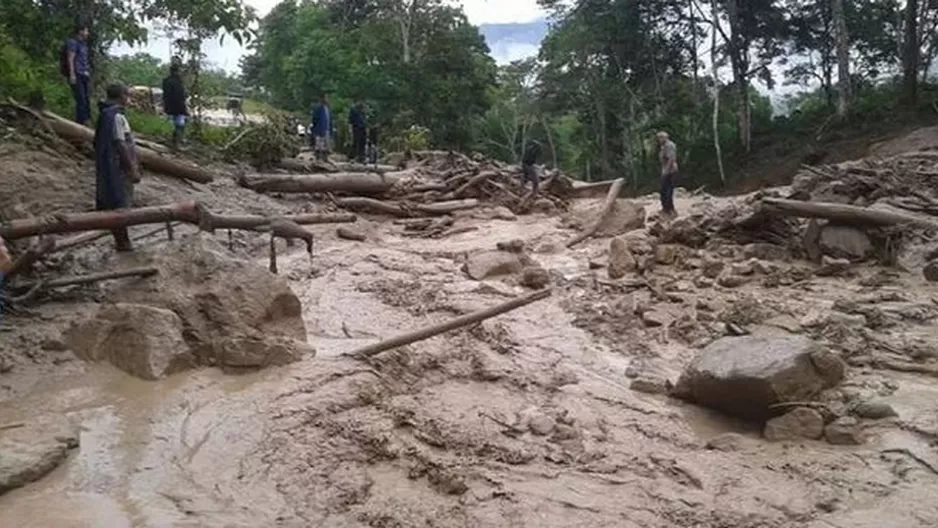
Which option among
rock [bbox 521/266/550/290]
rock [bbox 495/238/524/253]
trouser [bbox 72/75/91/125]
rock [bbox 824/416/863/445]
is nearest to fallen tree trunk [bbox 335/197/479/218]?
rock [bbox 495/238/524/253]

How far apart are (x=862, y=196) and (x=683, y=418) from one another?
701 centimetres

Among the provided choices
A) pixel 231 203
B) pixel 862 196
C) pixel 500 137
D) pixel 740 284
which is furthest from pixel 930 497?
pixel 500 137

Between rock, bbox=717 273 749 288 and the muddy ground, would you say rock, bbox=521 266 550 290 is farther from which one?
rock, bbox=717 273 749 288

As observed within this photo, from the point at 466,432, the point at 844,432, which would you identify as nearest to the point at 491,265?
the point at 466,432

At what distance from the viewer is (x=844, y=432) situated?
5.28m

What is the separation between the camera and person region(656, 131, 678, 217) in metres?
13.3

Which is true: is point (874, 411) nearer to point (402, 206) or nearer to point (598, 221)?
point (598, 221)

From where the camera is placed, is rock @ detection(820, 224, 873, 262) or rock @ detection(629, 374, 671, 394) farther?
rock @ detection(820, 224, 873, 262)

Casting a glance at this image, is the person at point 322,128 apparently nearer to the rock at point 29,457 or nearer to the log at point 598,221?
the log at point 598,221

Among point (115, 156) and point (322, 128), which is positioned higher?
point (322, 128)

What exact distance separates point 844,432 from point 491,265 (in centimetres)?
512

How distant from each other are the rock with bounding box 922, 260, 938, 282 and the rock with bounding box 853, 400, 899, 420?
13.1 ft

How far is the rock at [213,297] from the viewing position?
5988 mm

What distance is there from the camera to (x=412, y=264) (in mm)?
10516
